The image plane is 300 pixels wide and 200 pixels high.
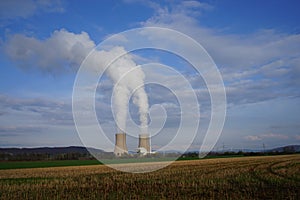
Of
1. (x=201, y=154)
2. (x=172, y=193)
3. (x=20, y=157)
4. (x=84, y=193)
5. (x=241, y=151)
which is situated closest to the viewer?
(x=172, y=193)

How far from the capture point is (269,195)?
16.8m

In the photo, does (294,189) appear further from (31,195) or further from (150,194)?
(31,195)

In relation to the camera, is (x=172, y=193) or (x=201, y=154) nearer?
(x=172, y=193)

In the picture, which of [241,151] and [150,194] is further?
[241,151]

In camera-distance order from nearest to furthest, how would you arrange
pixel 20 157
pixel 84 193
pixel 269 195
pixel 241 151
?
pixel 269 195 < pixel 84 193 < pixel 20 157 < pixel 241 151

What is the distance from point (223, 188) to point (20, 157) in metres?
132

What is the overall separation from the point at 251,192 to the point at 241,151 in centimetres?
14802

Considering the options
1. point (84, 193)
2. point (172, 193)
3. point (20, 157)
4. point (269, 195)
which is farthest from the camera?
point (20, 157)

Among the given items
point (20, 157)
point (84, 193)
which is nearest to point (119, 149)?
point (84, 193)

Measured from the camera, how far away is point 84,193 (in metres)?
19.6

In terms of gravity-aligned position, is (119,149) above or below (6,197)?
above

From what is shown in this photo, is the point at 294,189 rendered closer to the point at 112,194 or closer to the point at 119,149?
the point at 112,194

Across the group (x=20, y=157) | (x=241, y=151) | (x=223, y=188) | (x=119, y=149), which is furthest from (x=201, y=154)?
(x=223, y=188)

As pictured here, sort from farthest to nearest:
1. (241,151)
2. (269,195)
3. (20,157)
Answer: (241,151)
(20,157)
(269,195)
